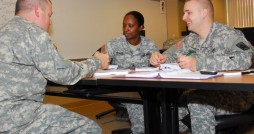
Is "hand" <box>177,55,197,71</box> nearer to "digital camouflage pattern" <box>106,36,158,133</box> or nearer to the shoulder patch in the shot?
the shoulder patch

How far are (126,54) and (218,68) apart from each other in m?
1.22

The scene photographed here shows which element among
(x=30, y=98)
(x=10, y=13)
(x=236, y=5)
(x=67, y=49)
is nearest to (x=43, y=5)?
(x=30, y=98)

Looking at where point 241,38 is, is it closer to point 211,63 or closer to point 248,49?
point 248,49

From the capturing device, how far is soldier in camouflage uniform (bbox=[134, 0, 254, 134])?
153 centimetres

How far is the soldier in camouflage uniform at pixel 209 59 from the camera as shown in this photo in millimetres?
1529

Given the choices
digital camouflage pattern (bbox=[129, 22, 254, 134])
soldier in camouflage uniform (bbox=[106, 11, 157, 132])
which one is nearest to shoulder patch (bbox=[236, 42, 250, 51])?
digital camouflage pattern (bbox=[129, 22, 254, 134])

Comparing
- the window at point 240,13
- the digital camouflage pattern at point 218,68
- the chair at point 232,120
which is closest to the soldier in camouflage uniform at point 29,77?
the digital camouflage pattern at point 218,68

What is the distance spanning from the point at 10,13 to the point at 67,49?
88 cm

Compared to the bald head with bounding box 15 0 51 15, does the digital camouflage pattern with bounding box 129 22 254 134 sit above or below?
below

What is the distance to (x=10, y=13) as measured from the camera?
331 cm

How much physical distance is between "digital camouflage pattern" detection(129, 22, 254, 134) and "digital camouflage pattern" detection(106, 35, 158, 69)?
80 cm

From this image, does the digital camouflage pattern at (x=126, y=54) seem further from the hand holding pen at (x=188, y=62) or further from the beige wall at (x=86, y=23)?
the beige wall at (x=86, y=23)

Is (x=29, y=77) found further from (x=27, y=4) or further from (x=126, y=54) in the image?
(x=126, y=54)

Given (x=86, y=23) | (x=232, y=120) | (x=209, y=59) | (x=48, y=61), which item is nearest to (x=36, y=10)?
(x=48, y=61)
